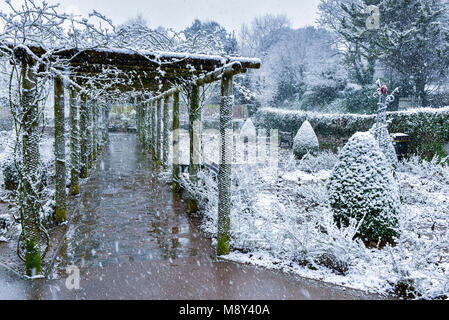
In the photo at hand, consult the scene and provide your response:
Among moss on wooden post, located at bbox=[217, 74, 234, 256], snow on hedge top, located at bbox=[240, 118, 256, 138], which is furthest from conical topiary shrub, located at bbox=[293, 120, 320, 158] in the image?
moss on wooden post, located at bbox=[217, 74, 234, 256]

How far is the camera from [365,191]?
4637 millimetres

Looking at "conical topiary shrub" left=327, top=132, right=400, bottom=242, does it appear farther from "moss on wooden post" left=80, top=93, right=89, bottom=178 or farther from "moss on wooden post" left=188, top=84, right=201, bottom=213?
"moss on wooden post" left=80, top=93, right=89, bottom=178

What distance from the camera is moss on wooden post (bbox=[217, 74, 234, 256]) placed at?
4238 millimetres

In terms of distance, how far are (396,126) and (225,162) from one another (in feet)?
32.7

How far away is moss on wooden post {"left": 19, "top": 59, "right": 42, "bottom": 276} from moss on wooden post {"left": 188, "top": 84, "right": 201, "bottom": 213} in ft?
9.39

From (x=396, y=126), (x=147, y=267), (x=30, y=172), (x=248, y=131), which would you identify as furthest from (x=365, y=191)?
(x=248, y=131)

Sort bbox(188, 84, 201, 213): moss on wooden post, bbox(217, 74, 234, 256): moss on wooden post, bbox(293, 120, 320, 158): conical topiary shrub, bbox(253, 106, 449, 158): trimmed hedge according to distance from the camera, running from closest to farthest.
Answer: bbox(217, 74, 234, 256): moss on wooden post → bbox(188, 84, 201, 213): moss on wooden post → bbox(253, 106, 449, 158): trimmed hedge → bbox(293, 120, 320, 158): conical topiary shrub

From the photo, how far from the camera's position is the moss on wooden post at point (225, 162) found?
13.9 ft

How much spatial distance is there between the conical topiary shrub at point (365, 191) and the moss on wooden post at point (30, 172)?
3.69 meters

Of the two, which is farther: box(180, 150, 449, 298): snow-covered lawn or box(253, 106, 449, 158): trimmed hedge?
box(253, 106, 449, 158): trimmed hedge

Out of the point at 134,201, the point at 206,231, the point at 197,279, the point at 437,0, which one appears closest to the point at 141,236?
the point at 206,231

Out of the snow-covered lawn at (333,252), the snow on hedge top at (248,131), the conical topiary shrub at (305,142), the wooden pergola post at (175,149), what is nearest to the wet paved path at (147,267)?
the snow-covered lawn at (333,252)

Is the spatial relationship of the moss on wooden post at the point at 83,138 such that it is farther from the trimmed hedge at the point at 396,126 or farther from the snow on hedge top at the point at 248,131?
the snow on hedge top at the point at 248,131

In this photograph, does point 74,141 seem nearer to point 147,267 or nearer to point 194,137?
point 194,137
